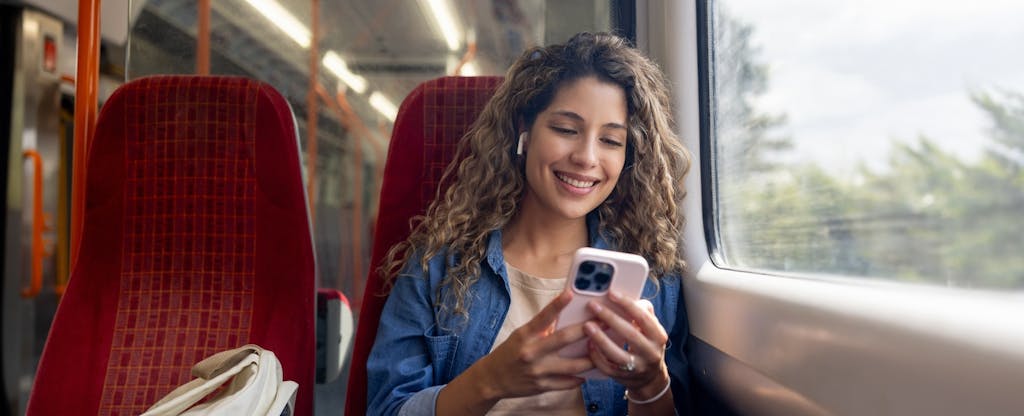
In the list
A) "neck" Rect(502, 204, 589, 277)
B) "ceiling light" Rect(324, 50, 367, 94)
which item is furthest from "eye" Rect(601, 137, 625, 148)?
"ceiling light" Rect(324, 50, 367, 94)

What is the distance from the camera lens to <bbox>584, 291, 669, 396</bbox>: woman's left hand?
3.23 feet

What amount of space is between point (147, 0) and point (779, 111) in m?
1.80

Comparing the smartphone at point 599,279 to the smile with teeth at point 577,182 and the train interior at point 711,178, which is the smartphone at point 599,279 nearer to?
the train interior at point 711,178

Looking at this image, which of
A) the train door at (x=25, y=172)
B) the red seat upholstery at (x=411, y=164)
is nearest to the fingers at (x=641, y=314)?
the red seat upholstery at (x=411, y=164)

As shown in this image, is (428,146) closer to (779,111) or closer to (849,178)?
(779,111)

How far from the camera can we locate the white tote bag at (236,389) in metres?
1.28

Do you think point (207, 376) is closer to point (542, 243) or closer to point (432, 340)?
point (432, 340)

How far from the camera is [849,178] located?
42.7 inches

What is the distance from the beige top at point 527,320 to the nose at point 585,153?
23 cm

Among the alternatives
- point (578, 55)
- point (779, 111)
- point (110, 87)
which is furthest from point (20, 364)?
point (779, 111)

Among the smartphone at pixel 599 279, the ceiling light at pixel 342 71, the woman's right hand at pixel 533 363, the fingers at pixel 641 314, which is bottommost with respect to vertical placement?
the woman's right hand at pixel 533 363

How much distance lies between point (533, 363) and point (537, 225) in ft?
1.71

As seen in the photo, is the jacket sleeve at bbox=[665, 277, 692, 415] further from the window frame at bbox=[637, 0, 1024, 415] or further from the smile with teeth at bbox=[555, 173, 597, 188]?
Answer: the smile with teeth at bbox=[555, 173, 597, 188]

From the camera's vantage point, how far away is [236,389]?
4.49 ft
